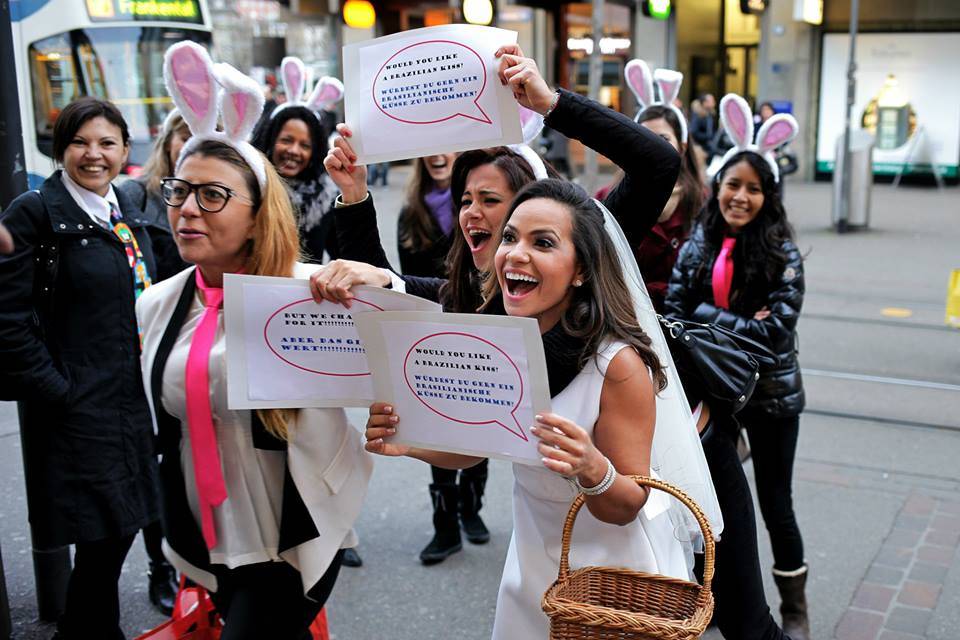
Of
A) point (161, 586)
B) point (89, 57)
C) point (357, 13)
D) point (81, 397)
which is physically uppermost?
point (357, 13)

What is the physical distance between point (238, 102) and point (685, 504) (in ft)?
4.77

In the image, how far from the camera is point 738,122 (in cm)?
397

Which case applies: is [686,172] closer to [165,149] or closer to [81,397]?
[165,149]

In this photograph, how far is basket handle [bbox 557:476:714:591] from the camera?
2.01 metres

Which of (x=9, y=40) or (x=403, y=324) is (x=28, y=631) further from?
Result: (x=403, y=324)

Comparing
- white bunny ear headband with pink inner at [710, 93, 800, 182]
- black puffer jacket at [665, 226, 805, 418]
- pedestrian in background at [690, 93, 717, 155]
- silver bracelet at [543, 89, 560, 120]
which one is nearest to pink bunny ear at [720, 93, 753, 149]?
white bunny ear headband with pink inner at [710, 93, 800, 182]

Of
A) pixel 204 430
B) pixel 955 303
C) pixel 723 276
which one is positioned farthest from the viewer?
pixel 955 303

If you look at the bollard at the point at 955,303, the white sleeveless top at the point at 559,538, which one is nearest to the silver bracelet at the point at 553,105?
the white sleeveless top at the point at 559,538

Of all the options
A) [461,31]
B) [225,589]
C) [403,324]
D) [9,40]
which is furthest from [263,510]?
[9,40]

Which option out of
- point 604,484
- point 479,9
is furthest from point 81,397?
point 479,9

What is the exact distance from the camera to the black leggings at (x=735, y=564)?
290 cm

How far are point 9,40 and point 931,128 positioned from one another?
64.3ft

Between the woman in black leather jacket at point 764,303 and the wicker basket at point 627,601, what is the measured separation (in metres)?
1.53

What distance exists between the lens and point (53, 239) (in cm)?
313
